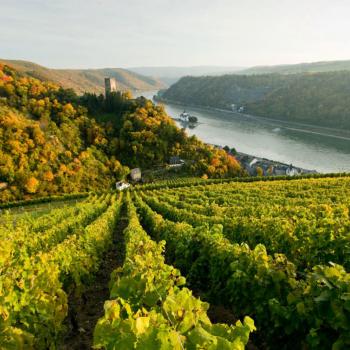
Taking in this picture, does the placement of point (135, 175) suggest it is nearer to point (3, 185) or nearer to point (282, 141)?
point (3, 185)

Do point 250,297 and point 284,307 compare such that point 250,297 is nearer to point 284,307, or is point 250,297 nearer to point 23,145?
point 284,307

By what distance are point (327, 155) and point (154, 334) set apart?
304 feet

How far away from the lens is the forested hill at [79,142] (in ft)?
192

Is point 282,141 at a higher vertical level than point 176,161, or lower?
higher

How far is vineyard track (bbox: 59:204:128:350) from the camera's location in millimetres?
7875

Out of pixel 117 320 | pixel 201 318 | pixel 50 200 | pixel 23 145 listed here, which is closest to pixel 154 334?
pixel 117 320

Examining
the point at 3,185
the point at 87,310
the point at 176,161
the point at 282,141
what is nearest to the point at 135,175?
the point at 176,161

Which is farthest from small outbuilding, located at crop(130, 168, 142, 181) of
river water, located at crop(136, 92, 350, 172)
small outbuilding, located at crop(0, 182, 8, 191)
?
river water, located at crop(136, 92, 350, 172)

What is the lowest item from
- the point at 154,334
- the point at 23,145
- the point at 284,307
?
the point at 23,145

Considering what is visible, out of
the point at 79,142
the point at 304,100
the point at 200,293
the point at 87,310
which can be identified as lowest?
the point at 79,142

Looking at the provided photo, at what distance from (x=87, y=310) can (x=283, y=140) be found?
104663 mm

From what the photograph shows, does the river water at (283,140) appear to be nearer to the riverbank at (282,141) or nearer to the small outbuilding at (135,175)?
the riverbank at (282,141)

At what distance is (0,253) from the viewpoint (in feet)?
30.9

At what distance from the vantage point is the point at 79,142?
243 feet
